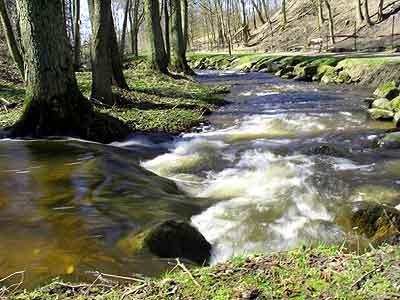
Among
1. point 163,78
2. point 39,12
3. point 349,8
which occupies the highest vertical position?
point 349,8

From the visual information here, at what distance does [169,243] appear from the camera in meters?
4.69

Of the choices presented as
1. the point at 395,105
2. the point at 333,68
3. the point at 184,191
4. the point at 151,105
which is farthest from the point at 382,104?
the point at 333,68

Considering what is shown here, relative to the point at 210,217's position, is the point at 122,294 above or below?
above

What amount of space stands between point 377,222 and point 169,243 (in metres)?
2.57

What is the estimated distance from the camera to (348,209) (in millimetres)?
6309

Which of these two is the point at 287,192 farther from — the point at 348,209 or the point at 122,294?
the point at 122,294

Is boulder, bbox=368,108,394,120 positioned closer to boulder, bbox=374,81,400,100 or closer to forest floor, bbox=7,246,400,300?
boulder, bbox=374,81,400,100

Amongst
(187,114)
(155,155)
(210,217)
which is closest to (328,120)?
(187,114)

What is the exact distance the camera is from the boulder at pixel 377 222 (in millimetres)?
5312

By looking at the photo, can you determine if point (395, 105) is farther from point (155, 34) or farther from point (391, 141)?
point (155, 34)

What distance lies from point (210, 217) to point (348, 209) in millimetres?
1909

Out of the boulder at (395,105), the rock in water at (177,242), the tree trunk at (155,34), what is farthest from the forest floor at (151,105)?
the rock in water at (177,242)

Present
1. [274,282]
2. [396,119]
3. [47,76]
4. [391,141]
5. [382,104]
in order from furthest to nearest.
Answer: [382,104] < [396,119] < [391,141] < [47,76] < [274,282]

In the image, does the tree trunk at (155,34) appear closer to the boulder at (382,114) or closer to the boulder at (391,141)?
the boulder at (382,114)
